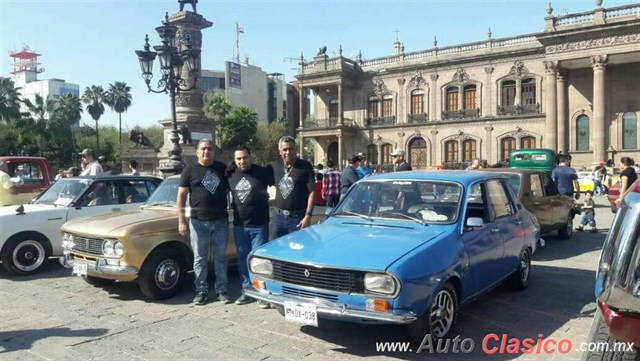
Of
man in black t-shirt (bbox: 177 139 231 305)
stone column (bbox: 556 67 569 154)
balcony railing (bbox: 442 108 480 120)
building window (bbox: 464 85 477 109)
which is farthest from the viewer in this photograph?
building window (bbox: 464 85 477 109)

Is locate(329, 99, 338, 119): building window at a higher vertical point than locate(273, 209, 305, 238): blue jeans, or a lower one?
higher

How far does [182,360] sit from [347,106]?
153 ft

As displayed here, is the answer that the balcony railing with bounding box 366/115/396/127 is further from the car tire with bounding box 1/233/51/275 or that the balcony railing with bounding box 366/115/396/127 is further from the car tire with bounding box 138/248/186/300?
the car tire with bounding box 138/248/186/300

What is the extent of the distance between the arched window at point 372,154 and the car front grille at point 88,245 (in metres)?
43.4

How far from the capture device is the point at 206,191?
20.0 feet

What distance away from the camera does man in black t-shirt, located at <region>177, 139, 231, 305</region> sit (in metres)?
6.07

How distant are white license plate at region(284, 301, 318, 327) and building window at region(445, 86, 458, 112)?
42468mm

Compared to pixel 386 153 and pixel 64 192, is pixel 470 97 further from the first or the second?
pixel 64 192

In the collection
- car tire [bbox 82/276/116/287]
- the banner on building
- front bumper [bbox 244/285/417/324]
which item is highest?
the banner on building

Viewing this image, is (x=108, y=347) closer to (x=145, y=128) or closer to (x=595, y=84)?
(x=595, y=84)

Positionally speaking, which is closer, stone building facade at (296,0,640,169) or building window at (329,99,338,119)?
stone building facade at (296,0,640,169)

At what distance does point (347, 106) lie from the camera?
50.0 m

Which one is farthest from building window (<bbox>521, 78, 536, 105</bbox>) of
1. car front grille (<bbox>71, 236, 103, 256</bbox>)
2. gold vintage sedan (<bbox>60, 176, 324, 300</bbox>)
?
car front grille (<bbox>71, 236, 103, 256</bbox>)

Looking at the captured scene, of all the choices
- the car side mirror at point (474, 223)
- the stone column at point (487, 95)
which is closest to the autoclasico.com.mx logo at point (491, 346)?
the car side mirror at point (474, 223)
